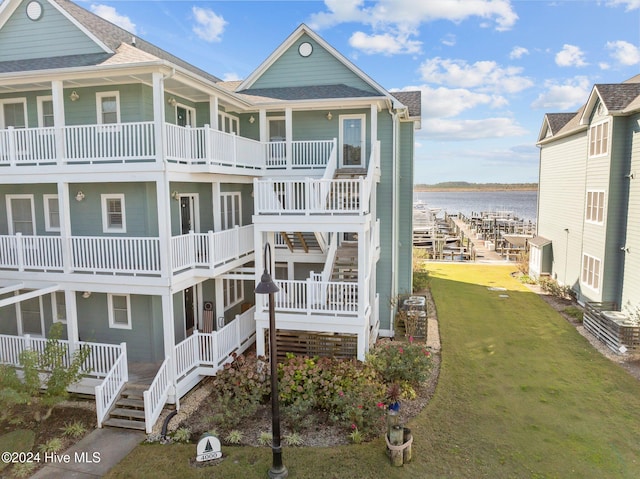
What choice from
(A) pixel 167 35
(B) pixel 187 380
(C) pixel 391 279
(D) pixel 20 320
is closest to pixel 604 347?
(C) pixel 391 279

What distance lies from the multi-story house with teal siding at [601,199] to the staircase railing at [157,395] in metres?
16.7

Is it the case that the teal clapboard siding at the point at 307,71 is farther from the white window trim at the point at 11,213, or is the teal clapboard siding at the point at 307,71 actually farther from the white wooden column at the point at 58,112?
the white window trim at the point at 11,213

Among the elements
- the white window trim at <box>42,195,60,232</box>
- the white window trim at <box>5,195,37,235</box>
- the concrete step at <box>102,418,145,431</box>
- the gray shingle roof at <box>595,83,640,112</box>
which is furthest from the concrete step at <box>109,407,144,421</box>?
the gray shingle roof at <box>595,83,640,112</box>

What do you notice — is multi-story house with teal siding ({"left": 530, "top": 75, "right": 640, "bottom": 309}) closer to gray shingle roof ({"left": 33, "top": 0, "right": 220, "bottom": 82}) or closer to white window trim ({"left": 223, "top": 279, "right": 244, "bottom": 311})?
white window trim ({"left": 223, "top": 279, "right": 244, "bottom": 311})

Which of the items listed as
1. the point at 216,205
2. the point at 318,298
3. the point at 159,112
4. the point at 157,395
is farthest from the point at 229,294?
the point at 159,112

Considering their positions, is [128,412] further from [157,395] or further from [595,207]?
[595,207]

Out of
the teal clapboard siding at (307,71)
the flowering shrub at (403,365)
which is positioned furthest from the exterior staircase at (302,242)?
the teal clapboard siding at (307,71)

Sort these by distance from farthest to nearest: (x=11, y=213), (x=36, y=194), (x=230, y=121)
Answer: (x=230, y=121) → (x=11, y=213) → (x=36, y=194)

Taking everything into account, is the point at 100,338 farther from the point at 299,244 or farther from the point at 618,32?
the point at 618,32

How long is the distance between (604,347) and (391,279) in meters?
7.96

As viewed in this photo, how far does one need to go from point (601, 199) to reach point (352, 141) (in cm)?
1167

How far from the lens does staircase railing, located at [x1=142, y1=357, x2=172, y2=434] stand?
9906mm

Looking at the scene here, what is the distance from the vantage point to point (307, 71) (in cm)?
1666

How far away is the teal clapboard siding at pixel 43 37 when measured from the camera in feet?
40.4
